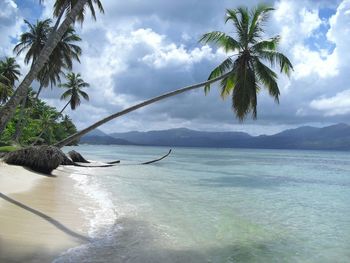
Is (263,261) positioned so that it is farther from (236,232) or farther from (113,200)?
(113,200)

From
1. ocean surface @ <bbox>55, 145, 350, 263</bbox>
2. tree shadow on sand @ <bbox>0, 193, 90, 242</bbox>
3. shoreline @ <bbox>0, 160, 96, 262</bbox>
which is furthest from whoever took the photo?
tree shadow on sand @ <bbox>0, 193, 90, 242</bbox>

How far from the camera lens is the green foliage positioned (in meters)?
45.4

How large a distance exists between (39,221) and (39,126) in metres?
58.4

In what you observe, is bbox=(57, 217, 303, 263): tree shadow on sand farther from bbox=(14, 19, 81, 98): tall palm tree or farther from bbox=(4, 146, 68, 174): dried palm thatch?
bbox=(14, 19, 81, 98): tall palm tree

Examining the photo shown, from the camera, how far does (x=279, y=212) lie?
13461 mm

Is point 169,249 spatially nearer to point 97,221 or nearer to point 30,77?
point 97,221

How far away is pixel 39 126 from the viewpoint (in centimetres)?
6350

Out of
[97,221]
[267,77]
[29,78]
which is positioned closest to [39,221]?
[97,221]

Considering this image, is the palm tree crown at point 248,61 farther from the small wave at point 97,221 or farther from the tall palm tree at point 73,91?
the tall palm tree at point 73,91

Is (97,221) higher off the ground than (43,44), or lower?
lower

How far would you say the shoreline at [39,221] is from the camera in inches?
254

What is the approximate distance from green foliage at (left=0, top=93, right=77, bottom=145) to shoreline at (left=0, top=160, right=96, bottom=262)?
19516 millimetres

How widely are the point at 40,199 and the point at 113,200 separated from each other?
3.10 m

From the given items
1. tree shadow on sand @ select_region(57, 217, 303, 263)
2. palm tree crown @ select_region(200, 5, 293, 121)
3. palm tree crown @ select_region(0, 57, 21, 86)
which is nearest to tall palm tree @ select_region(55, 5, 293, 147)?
palm tree crown @ select_region(200, 5, 293, 121)
